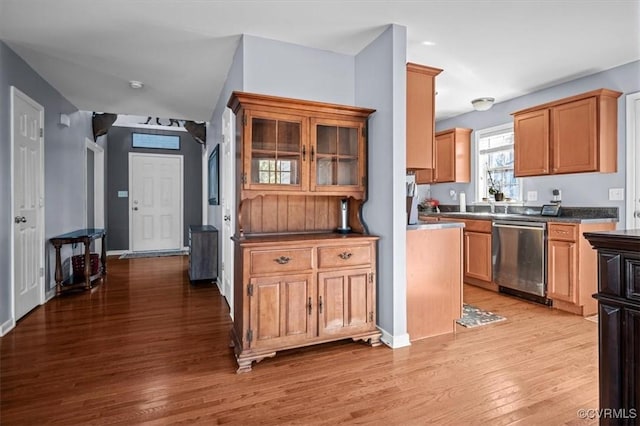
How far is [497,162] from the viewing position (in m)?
4.81

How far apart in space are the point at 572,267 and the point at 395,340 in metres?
2.04

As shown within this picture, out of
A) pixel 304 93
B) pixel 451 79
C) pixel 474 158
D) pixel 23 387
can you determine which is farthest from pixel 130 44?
pixel 474 158

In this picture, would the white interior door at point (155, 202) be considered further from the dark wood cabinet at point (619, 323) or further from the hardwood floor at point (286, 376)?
the dark wood cabinet at point (619, 323)

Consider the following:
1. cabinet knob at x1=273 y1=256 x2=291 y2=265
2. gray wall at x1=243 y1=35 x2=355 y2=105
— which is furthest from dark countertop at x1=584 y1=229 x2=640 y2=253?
gray wall at x1=243 y1=35 x2=355 y2=105

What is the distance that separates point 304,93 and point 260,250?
1.44 m

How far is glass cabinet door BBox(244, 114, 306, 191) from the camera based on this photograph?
248 cm

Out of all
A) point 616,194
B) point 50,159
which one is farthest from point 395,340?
point 50,159

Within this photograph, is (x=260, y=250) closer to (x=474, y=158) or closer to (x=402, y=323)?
(x=402, y=323)

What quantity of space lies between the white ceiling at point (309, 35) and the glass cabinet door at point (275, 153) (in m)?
0.75

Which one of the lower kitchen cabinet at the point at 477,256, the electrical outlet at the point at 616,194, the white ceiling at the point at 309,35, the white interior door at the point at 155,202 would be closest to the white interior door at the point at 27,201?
the white ceiling at the point at 309,35

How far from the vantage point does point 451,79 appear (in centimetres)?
380

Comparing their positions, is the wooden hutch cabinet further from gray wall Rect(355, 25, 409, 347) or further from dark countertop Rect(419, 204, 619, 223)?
dark countertop Rect(419, 204, 619, 223)

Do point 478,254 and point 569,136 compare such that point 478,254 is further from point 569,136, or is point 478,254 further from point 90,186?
point 90,186

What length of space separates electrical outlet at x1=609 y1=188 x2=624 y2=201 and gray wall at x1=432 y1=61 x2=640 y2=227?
3 centimetres
